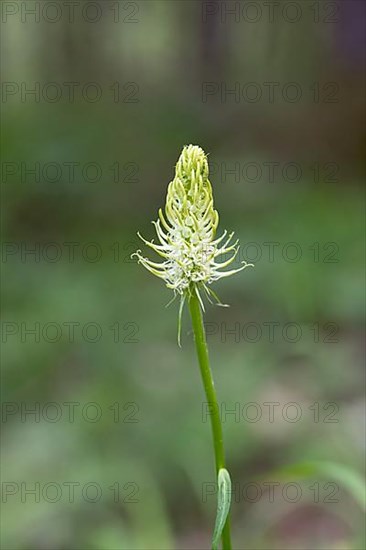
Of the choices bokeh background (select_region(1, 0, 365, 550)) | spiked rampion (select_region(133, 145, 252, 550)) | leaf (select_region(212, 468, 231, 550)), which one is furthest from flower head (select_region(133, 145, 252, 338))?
bokeh background (select_region(1, 0, 365, 550))

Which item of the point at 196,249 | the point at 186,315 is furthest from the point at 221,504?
the point at 186,315

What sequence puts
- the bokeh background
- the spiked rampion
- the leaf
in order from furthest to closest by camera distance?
the bokeh background → the spiked rampion → the leaf

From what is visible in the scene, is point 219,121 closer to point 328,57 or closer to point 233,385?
point 328,57

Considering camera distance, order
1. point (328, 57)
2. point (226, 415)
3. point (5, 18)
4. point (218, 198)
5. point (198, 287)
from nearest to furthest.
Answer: point (198, 287) → point (226, 415) → point (218, 198) → point (328, 57) → point (5, 18)

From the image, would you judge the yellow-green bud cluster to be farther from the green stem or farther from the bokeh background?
the bokeh background

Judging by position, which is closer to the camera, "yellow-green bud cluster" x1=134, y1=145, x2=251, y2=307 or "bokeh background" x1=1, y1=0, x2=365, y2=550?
"yellow-green bud cluster" x1=134, y1=145, x2=251, y2=307

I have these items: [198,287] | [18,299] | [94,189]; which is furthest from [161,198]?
[198,287]

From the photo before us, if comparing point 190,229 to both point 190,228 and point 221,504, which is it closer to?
point 190,228
